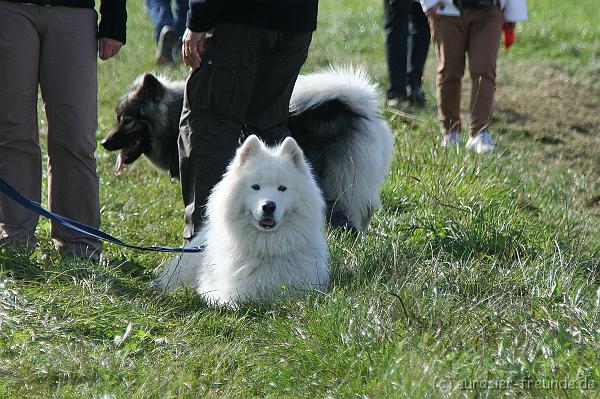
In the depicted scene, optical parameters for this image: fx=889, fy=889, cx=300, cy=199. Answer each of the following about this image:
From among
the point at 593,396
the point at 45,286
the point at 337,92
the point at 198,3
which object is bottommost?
the point at 45,286

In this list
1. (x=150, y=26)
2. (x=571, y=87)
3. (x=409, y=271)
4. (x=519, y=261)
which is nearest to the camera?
(x=409, y=271)

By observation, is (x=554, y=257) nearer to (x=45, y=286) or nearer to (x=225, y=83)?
(x=225, y=83)

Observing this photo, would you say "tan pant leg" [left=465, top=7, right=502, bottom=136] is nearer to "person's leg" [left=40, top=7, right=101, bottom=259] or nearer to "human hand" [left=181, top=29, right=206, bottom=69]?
"human hand" [left=181, top=29, right=206, bottom=69]

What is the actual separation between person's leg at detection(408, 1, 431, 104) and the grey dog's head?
350cm

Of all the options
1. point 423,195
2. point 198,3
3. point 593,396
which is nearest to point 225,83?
Result: point 198,3

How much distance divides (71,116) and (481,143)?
3.58 metres

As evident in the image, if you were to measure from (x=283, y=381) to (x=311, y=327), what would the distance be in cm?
33

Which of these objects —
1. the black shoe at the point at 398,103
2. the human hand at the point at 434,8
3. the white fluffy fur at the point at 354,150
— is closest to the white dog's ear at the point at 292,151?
the white fluffy fur at the point at 354,150

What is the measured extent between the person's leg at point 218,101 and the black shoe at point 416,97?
428 centimetres

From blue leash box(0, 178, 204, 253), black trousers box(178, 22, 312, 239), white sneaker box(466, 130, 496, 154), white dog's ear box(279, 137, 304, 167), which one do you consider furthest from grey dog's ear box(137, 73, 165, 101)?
white sneaker box(466, 130, 496, 154)

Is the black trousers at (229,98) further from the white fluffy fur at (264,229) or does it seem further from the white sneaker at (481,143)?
the white sneaker at (481,143)

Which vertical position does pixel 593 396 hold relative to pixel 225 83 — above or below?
below

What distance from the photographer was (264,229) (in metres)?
4.27

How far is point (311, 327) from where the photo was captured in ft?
11.7
